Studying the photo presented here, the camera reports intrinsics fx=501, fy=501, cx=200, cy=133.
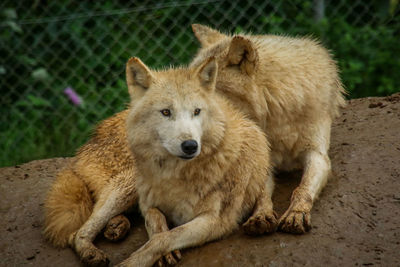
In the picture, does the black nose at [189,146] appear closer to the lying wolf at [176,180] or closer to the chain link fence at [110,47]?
the lying wolf at [176,180]

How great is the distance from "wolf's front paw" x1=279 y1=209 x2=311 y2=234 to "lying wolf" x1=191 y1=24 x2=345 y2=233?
0.35 m

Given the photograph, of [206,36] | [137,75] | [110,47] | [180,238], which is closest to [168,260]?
[180,238]

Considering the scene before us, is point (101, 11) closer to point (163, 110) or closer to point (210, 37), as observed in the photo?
point (210, 37)

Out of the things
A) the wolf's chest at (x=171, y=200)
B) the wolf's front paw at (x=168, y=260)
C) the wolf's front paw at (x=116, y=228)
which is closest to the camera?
the wolf's front paw at (x=168, y=260)

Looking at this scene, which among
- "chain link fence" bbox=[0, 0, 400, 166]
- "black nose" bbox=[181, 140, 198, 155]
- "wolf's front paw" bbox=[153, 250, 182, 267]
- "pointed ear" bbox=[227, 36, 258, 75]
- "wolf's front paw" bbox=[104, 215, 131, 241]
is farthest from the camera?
"chain link fence" bbox=[0, 0, 400, 166]

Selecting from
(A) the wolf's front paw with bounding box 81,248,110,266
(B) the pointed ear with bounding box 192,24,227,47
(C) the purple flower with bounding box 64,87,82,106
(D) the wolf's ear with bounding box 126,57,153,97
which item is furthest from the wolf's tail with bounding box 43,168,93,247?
(C) the purple flower with bounding box 64,87,82,106

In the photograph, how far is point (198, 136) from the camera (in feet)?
10.1

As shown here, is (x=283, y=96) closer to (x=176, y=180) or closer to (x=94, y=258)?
(x=176, y=180)

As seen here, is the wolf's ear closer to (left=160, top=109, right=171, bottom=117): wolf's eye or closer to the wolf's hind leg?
(left=160, top=109, right=171, bottom=117): wolf's eye

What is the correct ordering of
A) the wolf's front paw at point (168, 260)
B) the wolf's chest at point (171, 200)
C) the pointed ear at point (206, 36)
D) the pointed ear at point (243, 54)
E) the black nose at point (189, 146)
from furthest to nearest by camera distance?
the pointed ear at point (206, 36)
the pointed ear at point (243, 54)
the wolf's chest at point (171, 200)
the wolf's front paw at point (168, 260)
the black nose at point (189, 146)

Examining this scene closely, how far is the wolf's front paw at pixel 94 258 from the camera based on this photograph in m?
3.25

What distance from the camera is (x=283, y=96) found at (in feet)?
13.2

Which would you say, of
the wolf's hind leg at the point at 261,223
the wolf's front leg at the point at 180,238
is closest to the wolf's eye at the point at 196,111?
the wolf's front leg at the point at 180,238

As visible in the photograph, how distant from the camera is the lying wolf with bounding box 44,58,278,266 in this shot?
3176 millimetres
